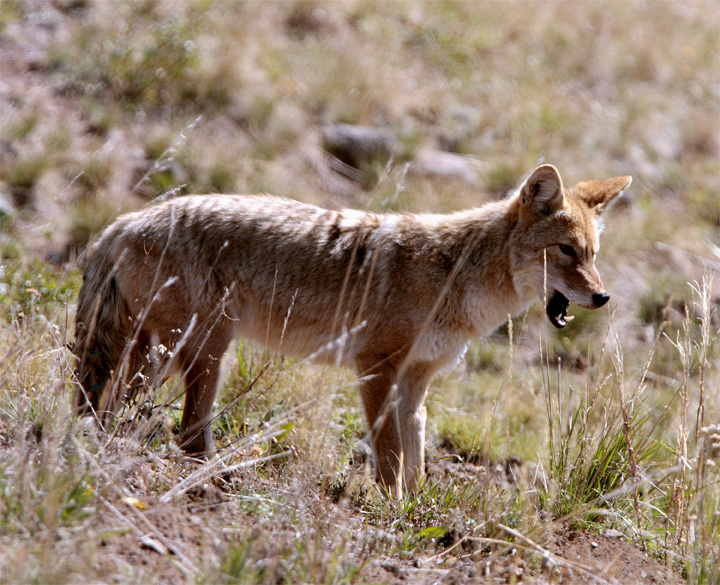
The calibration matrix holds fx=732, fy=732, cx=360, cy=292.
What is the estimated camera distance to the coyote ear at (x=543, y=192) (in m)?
4.81

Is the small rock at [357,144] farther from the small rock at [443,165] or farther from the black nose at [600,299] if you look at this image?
the black nose at [600,299]

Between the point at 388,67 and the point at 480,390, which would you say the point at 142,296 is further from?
the point at 388,67

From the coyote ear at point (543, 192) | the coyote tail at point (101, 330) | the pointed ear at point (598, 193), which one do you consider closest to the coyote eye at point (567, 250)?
the coyote ear at point (543, 192)

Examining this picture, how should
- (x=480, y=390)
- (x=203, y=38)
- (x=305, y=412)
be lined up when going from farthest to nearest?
1. (x=203, y=38)
2. (x=480, y=390)
3. (x=305, y=412)

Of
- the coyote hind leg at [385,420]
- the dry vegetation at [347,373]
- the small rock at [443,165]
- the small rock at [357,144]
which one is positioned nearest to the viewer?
the dry vegetation at [347,373]

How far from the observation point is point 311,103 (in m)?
11.0

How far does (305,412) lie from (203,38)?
7.97m

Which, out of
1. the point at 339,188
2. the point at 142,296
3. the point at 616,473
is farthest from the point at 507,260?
the point at 339,188

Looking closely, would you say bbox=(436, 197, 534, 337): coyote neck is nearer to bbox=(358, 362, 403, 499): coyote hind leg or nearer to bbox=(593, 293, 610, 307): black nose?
bbox=(593, 293, 610, 307): black nose

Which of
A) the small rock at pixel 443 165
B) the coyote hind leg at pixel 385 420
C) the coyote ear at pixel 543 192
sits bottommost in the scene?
the coyote hind leg at pixel 385 420

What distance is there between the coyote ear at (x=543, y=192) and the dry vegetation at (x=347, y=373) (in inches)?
39.0

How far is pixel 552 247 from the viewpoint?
492cm

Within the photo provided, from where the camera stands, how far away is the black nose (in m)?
4.72

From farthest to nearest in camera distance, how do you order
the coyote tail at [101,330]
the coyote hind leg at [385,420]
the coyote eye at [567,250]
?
the coyote eye at [567,250] → the coyote hind leg at [385,420] → the coyote tail at [101,330]
